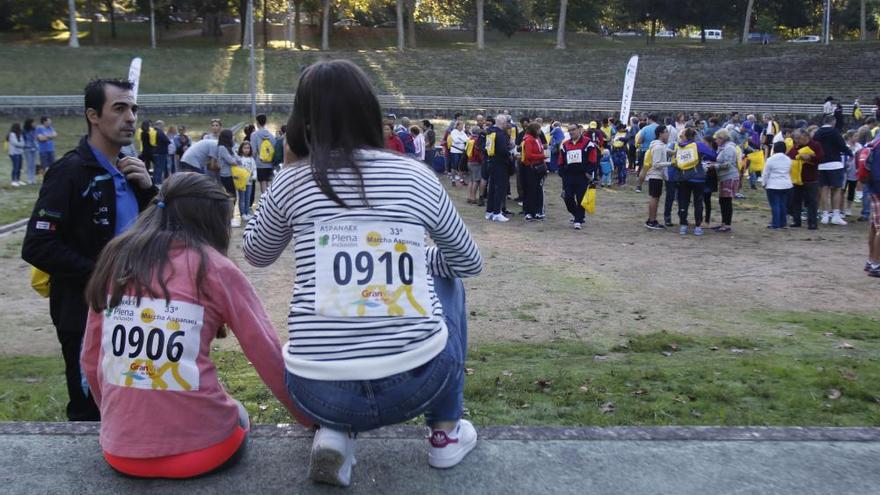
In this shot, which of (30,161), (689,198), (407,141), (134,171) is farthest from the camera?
(30,161)

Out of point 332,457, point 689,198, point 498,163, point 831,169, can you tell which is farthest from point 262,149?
point 332,457

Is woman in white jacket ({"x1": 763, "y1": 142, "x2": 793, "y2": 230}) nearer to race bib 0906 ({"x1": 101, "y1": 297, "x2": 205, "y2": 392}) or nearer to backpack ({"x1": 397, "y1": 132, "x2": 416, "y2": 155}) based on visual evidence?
backpack ({"x1": 397, "y1": 132, "x2": 416, "y2": 155})

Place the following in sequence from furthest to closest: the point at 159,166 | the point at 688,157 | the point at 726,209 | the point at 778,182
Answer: the point at 159,166 < the point at 726,209 < the point at 778,182 < the point at 688,157

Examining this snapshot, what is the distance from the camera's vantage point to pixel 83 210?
13.5 feet

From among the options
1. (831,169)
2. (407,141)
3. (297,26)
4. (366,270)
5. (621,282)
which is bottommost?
(621,282)

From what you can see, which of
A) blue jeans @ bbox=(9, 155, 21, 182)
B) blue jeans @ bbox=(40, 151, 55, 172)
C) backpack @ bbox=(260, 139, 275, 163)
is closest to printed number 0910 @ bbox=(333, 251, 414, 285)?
backpack @ bbox=(260, 139, 275, 163)

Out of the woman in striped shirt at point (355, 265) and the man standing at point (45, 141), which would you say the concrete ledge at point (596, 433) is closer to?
the woman in striped shirt at point (355, 265)

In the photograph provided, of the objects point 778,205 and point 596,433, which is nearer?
point 596,433

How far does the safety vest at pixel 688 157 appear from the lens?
14.3m

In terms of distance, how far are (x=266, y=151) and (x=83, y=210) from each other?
11544 millimetres

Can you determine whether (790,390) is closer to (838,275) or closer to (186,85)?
(838,275)

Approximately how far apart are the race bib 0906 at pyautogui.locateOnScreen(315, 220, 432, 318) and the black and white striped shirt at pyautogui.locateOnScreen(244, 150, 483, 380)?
33mm

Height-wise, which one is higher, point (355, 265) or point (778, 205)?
point (355, 265)

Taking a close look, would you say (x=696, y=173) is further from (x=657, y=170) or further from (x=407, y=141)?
(x=407, y=141)
